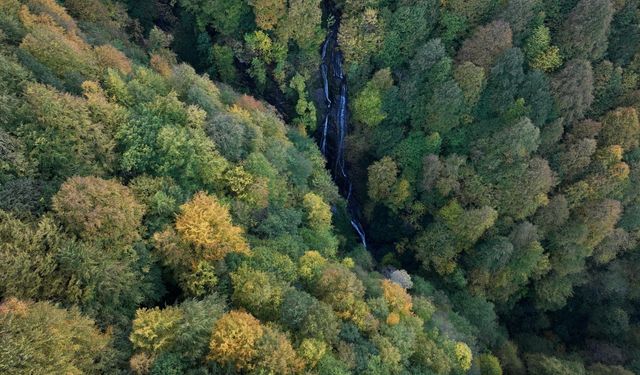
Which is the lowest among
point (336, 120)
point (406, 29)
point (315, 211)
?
point (315, 211)

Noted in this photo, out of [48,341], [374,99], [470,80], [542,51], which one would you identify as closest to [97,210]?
[48,341]

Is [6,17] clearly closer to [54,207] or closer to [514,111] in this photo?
[54,207]

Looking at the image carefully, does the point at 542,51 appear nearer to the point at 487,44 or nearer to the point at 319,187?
the point at 487,44

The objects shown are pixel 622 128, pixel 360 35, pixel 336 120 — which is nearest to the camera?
pixel 622 128

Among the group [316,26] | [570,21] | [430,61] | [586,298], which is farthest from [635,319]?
[316,26]

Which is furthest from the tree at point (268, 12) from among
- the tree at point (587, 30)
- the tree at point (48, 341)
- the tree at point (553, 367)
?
the tree at point (553, 367)

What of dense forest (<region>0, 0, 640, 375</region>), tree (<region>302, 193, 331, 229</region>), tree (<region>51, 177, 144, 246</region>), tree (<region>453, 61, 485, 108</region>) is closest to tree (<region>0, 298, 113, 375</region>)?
dense forest (<region>0, 0, 640, 375</region>)

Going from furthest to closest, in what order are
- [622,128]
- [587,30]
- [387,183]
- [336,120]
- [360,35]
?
[336,120] → [360,35] → [387,183] → [587,30] → [622,128]
